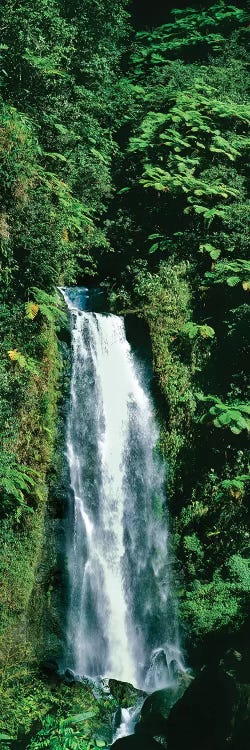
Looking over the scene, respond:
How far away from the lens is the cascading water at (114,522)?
9203mm

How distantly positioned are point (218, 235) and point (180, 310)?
A: 1684 mm

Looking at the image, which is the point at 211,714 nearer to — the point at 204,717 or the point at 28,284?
the point at 204,717

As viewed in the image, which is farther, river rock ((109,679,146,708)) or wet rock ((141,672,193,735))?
river rock ((109,679,146,708))

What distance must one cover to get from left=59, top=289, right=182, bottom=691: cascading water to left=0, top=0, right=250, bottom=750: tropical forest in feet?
0.11

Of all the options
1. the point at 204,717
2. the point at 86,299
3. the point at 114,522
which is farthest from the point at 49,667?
the point at 86,299

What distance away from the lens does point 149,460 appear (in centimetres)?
1071

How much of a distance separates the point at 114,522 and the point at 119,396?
73.5 inches

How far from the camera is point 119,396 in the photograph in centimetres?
1050

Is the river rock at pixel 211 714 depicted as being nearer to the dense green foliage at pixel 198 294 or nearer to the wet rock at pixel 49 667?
the wet rock at pixel 49 667

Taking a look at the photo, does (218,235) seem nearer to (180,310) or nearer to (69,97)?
(180,310)

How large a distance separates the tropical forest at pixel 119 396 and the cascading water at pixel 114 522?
0.11 ft

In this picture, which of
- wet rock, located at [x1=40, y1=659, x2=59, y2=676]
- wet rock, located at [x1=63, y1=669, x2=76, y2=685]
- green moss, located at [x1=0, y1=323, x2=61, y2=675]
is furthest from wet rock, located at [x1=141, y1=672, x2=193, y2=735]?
green moss, located at [x1=0, y1=323, x2=61, y2=675]

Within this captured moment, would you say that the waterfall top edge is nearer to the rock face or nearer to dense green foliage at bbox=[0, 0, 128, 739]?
dense green foliage at bbox=[0, 0, 128, 739]

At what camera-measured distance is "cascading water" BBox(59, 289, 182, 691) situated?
9.20 m
